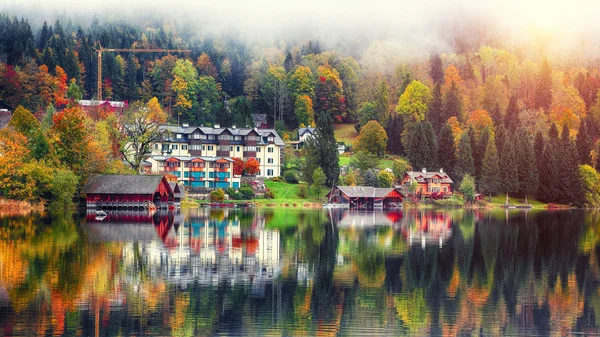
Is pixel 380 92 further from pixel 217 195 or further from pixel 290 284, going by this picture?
pixel 290 284

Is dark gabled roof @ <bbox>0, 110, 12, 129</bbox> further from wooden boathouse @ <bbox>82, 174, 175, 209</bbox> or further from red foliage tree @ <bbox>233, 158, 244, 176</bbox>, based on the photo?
wooden boathouse @ <bbox>82, 174, 175, 209</bbox>

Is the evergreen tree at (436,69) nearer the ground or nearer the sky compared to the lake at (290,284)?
nearer the sky

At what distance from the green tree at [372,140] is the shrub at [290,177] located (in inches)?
804

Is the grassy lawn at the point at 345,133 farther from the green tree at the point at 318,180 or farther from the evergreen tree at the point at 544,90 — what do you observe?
the green tree at the point at 318,180

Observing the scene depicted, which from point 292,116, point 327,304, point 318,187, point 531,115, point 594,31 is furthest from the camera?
point 594,31

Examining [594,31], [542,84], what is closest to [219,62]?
[542,84]

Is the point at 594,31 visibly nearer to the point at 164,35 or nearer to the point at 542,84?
the point at 542,84

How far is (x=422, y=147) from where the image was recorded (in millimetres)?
115125

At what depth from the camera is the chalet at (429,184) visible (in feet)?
353

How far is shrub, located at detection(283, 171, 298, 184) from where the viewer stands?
358 ft

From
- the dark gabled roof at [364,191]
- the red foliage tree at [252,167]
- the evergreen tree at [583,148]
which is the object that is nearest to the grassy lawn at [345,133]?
the red foliage tree at [252,167]

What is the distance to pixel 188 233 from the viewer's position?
1898 inches

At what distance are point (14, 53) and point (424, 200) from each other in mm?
86732

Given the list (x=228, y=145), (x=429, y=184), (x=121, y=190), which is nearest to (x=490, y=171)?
(x=429, y=184)
